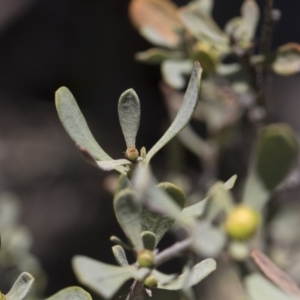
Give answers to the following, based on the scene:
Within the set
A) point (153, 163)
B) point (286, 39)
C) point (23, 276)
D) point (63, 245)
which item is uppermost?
point (23, 276)

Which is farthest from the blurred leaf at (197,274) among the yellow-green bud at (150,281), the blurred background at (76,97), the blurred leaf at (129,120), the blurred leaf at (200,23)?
the blurred background at (76,97)

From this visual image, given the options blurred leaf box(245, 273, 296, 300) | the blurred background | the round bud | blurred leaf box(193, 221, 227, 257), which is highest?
blurred leaf box(193, 221, 227, 257)

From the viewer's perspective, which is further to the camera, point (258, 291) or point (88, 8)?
point (88, 8)

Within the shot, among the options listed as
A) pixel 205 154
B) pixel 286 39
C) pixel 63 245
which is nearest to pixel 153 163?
pixel 63 245

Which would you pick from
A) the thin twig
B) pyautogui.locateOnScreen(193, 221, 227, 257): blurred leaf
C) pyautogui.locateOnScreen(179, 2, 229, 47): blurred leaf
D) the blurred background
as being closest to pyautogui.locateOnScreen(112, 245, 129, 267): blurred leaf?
the thin twig

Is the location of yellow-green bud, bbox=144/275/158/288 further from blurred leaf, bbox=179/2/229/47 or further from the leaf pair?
blurred leaf, bbox=179/2/229/47

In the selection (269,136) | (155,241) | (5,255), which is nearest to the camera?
(269,136)

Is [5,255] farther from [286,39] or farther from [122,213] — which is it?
[286,39]
